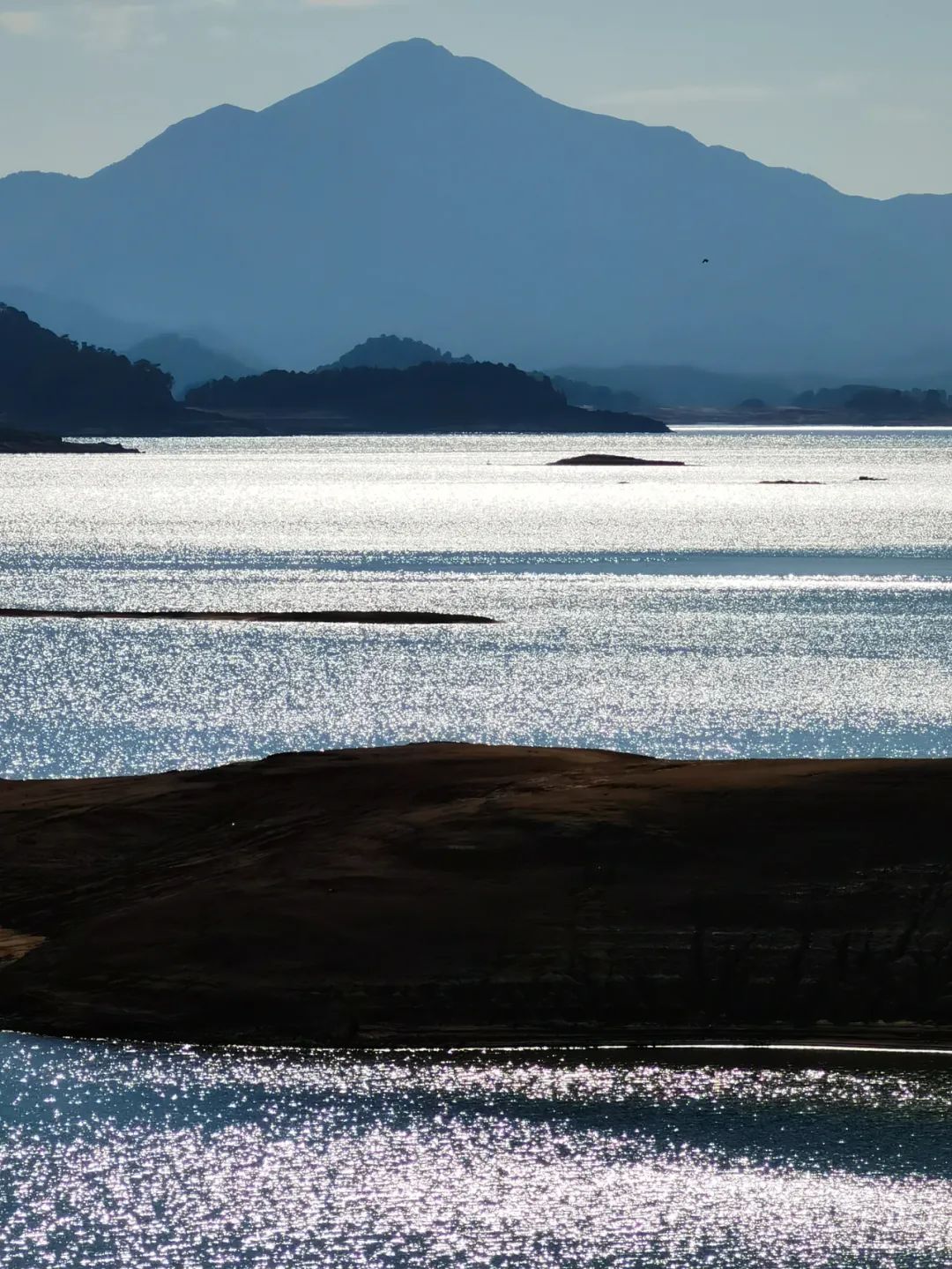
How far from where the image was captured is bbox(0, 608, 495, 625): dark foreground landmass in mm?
85812

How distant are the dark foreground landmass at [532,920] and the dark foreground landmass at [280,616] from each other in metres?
56.1

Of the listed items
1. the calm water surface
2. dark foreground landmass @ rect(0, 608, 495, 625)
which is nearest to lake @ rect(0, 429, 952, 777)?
dark foreground landmass @ rect(0, 608, 495, 625)

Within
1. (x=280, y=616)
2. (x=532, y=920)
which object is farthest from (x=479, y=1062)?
(x=280, y=616)

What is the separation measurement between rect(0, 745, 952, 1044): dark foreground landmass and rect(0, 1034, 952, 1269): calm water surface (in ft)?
2.98

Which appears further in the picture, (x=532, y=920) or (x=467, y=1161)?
(x=532, y=920)

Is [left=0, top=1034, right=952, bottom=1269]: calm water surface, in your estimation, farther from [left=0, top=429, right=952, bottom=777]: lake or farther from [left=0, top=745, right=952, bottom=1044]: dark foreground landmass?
[left=0, top=429, right=952, bottom=777]: lake

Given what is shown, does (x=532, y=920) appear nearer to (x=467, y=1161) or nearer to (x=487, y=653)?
(x=467, y=1161)

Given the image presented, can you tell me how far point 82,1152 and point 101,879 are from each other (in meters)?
8.98

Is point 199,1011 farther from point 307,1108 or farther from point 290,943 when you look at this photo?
point 307,1108

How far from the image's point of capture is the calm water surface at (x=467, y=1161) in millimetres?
17781

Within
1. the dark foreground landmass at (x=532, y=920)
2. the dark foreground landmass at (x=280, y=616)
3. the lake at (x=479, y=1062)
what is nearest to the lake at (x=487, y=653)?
the lake at (x=479, y=1062)

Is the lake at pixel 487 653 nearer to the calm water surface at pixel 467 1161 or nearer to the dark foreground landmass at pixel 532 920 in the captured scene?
the dark foreground landmass at pixel 532 920

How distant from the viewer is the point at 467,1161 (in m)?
20.1

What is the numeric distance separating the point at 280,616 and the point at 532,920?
6230cm
